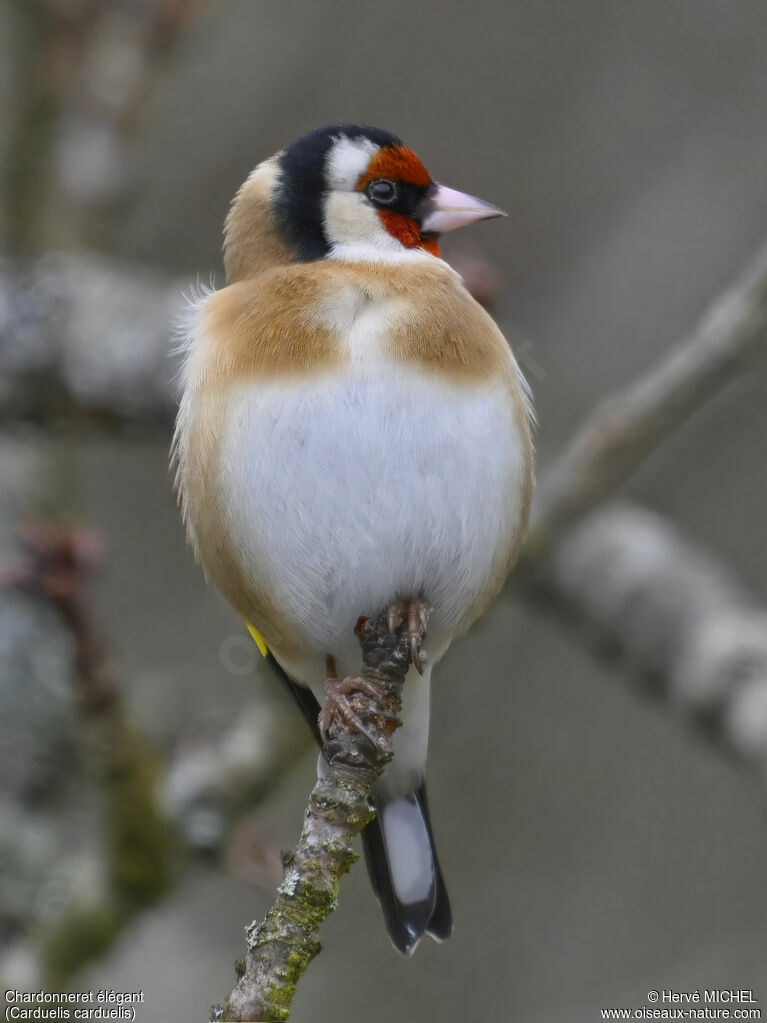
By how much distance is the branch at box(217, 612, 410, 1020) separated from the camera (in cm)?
225

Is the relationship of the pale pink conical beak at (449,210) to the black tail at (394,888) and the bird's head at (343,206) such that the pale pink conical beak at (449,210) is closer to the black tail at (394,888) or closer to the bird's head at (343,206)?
the bird's head at (343,206)

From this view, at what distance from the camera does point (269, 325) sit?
320 centimetres

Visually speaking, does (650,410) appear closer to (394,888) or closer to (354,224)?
(354,224)

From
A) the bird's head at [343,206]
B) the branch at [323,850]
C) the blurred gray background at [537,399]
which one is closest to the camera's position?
the branch at [323,850]

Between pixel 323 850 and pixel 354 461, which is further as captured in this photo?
pixel 354 461

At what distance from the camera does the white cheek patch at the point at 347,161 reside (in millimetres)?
3775

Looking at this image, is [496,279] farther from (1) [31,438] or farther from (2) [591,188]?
(2) [591,188]

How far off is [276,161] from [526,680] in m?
4.04

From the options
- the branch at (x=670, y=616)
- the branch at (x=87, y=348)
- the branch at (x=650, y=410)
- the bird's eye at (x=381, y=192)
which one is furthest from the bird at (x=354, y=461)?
the branch at (x=87, y=348)

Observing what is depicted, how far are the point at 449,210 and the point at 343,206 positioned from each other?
1.02ft

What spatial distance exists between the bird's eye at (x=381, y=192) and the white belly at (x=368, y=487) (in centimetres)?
85

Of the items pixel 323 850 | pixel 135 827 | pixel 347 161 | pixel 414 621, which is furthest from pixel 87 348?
pixel 323 850

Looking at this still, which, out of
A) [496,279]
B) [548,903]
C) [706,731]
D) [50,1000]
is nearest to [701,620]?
[706,731]

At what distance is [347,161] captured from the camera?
380cm
